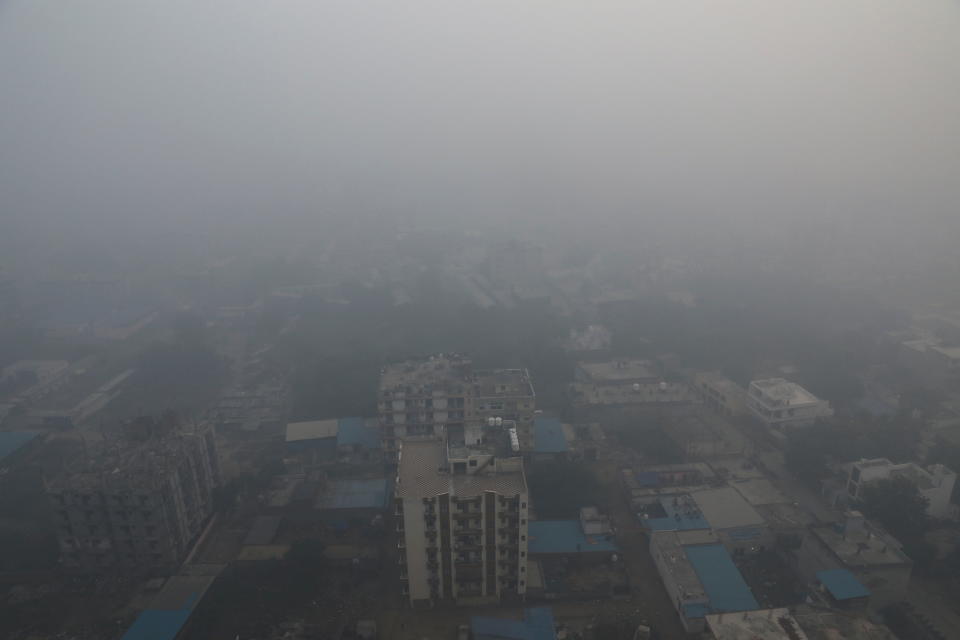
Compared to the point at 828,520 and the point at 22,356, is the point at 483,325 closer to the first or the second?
the point at 828,520

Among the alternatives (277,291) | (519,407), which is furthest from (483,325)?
(277,291)

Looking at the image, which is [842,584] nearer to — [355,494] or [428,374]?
[355,494]

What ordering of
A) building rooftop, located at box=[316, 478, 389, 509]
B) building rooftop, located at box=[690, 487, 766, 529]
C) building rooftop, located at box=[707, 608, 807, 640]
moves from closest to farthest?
1. building rooftop, located at box=[707, 608, 807, 640]
2. building rooftop, located at box=[690, 487, 766, 529]
3. building rooftop, located at box=[316, 478, 389, 509]

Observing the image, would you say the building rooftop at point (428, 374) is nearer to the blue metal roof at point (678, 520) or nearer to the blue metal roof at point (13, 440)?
the blue metal roof at point (678, 520)

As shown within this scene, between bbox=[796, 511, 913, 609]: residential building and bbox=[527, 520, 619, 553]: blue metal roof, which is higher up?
bbox=[796, 511, 913, 609]: residential building

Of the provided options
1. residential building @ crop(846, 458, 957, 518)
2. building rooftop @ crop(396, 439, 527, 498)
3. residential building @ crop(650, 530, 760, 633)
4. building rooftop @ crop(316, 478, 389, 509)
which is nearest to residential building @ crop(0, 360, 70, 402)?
building rooftop @ crop(316, 478, 389, 509)

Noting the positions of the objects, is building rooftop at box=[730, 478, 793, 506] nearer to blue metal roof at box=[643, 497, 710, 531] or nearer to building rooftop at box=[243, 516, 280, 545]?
blue metal roof at box=[643, 497, 710, 531]

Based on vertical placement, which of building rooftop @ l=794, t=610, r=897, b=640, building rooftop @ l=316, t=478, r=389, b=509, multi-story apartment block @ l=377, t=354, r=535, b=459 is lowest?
building rooftop @ l=316, t=478, r=389, b=509
